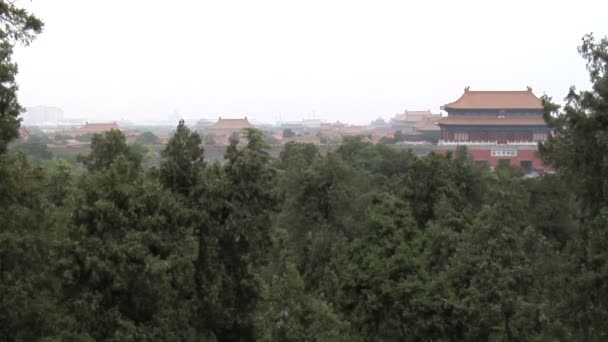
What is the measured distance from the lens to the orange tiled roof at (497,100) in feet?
149

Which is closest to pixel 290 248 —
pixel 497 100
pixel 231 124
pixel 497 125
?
pixel 497 125

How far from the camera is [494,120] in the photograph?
45.5m

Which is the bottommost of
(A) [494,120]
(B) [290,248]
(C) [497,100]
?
(B) [290,248]

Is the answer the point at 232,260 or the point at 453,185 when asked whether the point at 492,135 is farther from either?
the point at 232,260

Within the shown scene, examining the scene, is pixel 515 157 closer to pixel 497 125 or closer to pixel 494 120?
pixel 497 125

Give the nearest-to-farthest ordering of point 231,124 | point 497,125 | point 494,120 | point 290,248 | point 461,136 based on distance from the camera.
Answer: point 290,248 → point 497,125 → point 494,120 → point 461,136 → point 231,124

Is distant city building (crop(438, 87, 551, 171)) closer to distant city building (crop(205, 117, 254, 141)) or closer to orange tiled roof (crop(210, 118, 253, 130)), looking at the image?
distant city building (crop(205, 117, 254, 141))

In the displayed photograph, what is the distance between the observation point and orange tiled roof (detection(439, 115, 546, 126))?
44.6 metres

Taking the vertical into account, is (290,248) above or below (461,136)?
below

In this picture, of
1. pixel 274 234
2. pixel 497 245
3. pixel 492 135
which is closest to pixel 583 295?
pixel 497 245

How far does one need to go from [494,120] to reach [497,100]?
5.61 ft

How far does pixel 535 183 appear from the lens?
18.3 metres

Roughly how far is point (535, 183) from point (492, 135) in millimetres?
28290

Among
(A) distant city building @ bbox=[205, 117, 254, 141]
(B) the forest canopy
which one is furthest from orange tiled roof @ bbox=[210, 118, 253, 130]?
(B) the forest canopy
